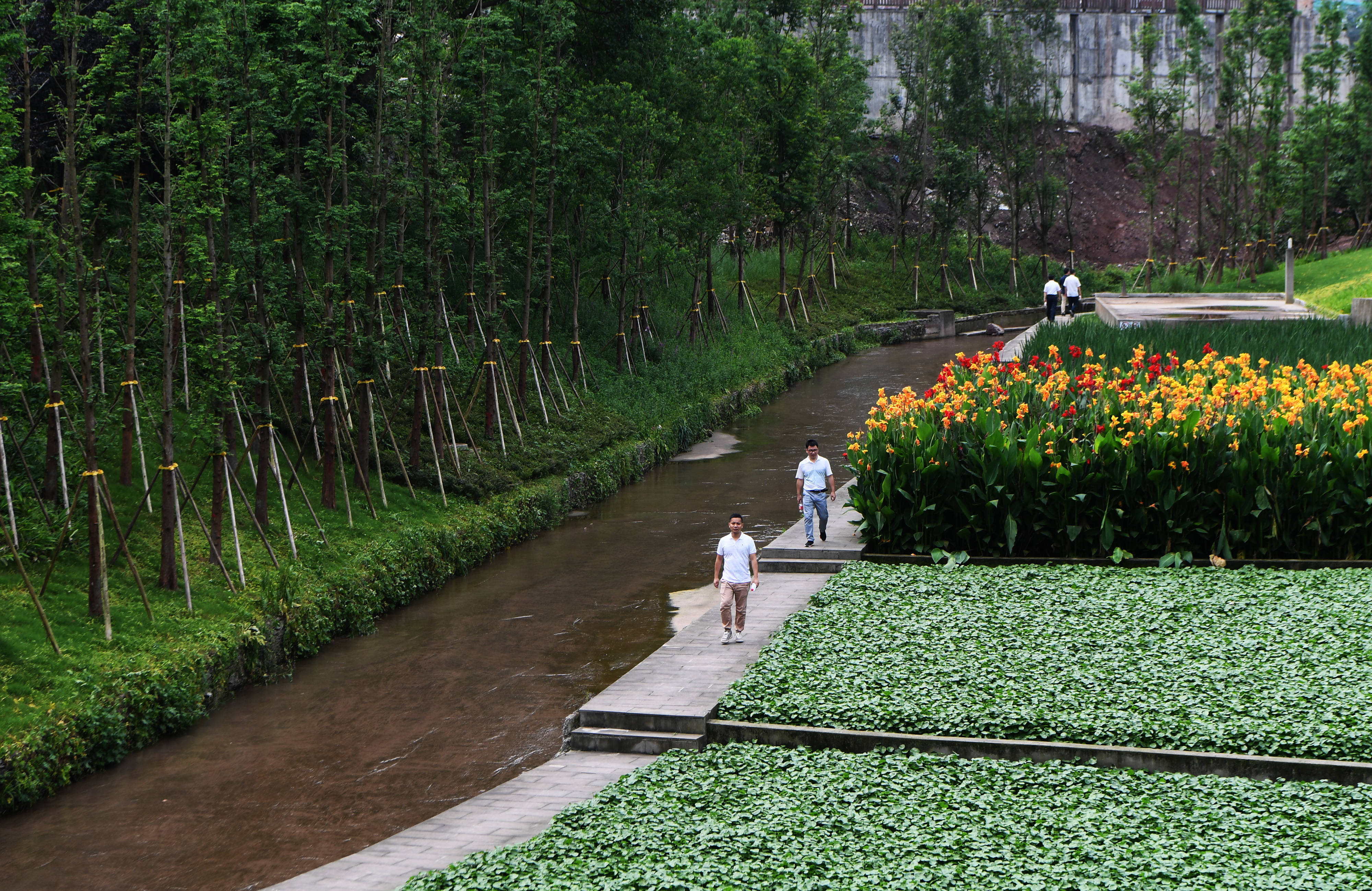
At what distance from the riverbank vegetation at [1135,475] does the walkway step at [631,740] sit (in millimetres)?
6213

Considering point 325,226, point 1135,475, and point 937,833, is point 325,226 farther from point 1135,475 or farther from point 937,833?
point 937,833

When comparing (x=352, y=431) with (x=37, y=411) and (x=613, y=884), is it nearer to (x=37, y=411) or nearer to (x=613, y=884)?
(x=37, y=411)

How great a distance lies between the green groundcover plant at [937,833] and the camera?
296 inches

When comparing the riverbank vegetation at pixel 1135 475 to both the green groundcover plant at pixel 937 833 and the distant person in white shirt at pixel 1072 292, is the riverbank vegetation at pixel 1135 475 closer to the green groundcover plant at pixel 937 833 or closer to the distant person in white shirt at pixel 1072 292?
the green groundcover plant at pixel 937 833

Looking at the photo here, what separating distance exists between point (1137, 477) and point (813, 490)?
382 centimetres

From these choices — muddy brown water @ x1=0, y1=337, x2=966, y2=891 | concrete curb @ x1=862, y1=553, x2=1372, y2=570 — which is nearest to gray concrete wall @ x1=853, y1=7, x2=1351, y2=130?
muddy brown water @ x1=0, y1=337, x2=966, y2=891

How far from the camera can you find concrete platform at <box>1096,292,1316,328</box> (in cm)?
3056

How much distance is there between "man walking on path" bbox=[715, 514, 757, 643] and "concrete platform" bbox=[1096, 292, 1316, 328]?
54.0 ft

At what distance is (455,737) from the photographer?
12.9m

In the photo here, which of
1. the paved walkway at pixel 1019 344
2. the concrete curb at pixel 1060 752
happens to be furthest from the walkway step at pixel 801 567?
the paved walkway at pixel 1019 344

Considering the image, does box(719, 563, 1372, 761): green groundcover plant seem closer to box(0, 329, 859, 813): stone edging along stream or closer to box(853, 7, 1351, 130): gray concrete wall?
box(0, 329, 859, 813): stone edging along stream

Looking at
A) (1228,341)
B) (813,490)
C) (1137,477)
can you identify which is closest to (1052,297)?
(1228,341)

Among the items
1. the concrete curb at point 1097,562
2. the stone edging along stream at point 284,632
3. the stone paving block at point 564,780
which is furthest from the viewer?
the concrete curb at point 1097,562

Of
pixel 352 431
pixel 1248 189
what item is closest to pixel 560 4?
pixel 352 431
